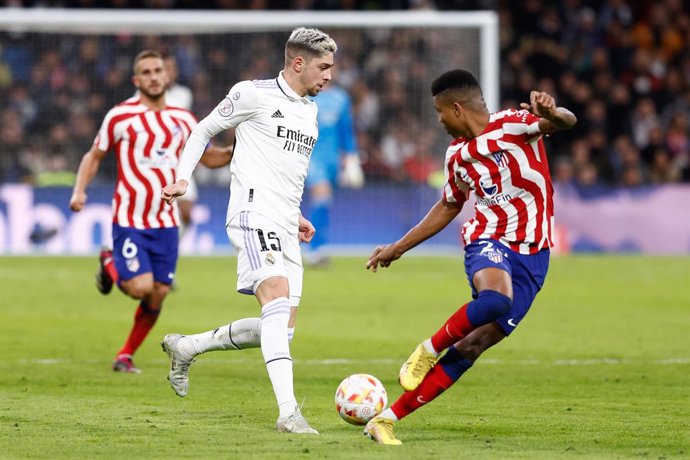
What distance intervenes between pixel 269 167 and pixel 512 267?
1.45 metres

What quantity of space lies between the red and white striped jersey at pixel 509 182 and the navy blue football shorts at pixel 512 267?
0.05m

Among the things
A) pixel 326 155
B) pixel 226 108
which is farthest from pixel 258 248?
pixel 326 155

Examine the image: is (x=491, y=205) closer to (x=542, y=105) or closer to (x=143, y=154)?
(x=542, y=105)

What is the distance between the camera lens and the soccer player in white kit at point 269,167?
7.52m

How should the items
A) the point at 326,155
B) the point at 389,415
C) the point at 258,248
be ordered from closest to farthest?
the point at 389,415 → the point at 258,248 → the point at 326,155

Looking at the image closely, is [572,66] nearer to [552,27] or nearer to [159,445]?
[552,27]

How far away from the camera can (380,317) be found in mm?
14453

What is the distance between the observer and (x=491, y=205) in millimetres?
7570

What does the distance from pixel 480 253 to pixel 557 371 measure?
10.9 feet

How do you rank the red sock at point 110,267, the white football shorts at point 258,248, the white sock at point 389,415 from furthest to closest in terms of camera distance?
the red sock at point 110,267 < the white football shorts at point 258,248 < the white sock at point 389,415

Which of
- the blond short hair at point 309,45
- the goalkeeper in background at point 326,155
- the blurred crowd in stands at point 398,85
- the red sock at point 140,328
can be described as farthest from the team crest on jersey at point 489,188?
the blurred crowd in stands at point 398,85

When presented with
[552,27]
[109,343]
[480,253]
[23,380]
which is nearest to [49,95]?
[552,27]

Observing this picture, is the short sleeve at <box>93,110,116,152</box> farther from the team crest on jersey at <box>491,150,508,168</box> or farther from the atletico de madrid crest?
the atletico de madrid crest

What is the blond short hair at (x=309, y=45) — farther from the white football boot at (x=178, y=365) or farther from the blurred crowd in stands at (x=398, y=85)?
the blurred crowd in stands at (x=398, y=85)
